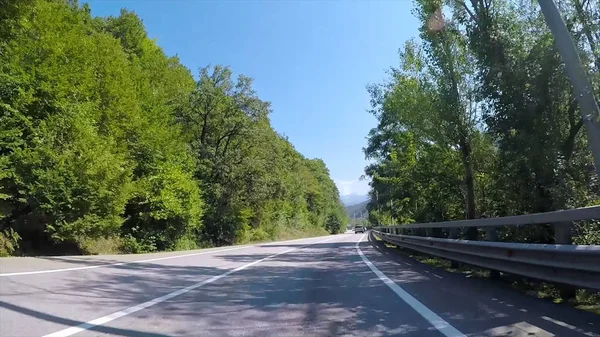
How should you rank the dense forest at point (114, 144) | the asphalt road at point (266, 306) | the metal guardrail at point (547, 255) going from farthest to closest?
1. the dense forest at point (114, 144)
2. the asphalt road at point (266, 306)
3. the metal guardrail at point (547, 255)

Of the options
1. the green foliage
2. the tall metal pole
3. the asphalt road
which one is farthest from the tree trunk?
the green foliage

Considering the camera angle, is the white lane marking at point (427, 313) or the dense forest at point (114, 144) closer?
the white lane marking at point (427, 313)

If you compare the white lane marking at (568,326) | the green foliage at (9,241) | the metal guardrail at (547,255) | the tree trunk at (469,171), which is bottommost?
the white lane marking at (568,326)

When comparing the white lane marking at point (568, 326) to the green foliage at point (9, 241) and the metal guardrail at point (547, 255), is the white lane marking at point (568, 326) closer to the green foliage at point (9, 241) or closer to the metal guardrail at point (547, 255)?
the metal guardrail at point (547, 255)

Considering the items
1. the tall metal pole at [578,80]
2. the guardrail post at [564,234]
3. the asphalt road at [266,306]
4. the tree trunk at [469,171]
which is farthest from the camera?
the tree trunk at [469,171]

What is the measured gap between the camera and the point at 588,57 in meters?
10.5

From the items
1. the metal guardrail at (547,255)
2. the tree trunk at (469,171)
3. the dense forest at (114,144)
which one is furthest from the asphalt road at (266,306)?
the dense forest at (114,144)

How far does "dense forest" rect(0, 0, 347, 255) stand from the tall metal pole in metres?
15.8

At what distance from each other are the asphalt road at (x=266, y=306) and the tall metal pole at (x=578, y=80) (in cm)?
257

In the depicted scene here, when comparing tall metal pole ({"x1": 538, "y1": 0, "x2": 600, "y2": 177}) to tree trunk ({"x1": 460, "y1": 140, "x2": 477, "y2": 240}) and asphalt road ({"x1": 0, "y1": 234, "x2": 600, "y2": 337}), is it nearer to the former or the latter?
asphalt road ({"x1": 0, "y1": 234, "x2": 600, "y2": 337})

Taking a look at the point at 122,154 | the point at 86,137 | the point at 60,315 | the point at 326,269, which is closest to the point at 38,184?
the point at 86,137

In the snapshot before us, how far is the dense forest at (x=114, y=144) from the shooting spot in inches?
789

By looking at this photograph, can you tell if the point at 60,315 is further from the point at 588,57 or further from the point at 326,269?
the point at 588,57

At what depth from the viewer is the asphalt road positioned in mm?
A: 5422
